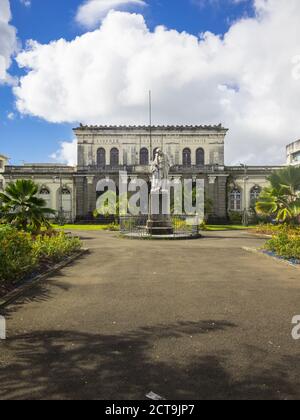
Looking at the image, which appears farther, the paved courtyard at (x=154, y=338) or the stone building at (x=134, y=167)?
the stone building at (x=134, y=167)

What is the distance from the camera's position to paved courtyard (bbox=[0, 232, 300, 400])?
365 cm

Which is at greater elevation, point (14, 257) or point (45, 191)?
point (45, 191)

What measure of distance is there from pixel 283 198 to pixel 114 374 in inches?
869

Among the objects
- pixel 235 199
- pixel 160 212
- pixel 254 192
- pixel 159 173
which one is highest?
pixel 159 173

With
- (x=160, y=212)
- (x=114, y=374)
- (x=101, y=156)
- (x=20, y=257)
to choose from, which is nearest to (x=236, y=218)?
(x=101, y=156)

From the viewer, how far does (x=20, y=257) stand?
9117 millimetres

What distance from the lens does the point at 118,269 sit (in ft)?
34.2

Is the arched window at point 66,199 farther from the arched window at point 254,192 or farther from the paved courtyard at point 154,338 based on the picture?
the paved courtyard at point 154,338

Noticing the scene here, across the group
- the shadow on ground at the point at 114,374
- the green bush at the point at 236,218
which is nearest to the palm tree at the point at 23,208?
the shadow on ground at the point at 114,374

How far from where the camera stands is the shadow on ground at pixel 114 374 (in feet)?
11.5

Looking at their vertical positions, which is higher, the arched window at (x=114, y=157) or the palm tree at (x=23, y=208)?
the arched window at (x=114, y=157)

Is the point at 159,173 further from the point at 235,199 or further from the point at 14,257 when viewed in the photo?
the point at 235,199

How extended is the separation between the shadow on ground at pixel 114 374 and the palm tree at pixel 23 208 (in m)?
11.3
